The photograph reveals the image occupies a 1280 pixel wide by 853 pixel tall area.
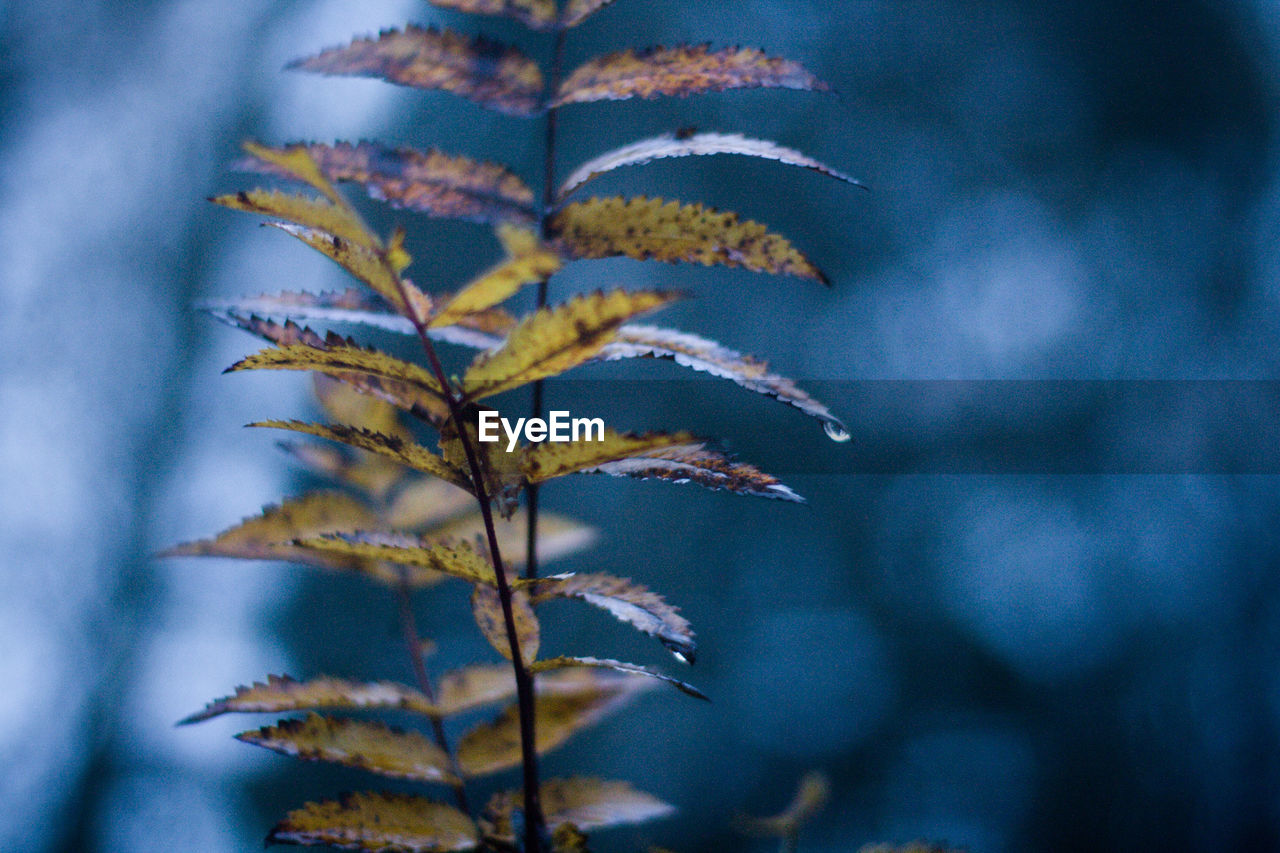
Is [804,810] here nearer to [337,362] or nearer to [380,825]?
[380,825]

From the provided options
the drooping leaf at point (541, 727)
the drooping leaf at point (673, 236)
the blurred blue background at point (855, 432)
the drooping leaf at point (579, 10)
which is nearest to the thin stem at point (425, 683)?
the drooping leaf at point (541, 727)

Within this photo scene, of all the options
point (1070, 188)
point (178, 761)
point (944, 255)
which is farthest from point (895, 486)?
point (178, 761)

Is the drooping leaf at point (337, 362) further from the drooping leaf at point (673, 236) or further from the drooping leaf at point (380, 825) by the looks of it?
the drooping leaf at point (380, 825)

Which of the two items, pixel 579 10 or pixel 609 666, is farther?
pixel 579 10

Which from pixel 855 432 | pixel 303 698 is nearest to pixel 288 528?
pixel 303 698

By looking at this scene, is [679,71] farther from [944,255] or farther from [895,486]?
[944,255]

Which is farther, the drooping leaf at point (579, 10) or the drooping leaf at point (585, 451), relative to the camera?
the drooping leaf at point (579, 10)

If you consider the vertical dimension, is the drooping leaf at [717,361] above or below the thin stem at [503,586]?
above
